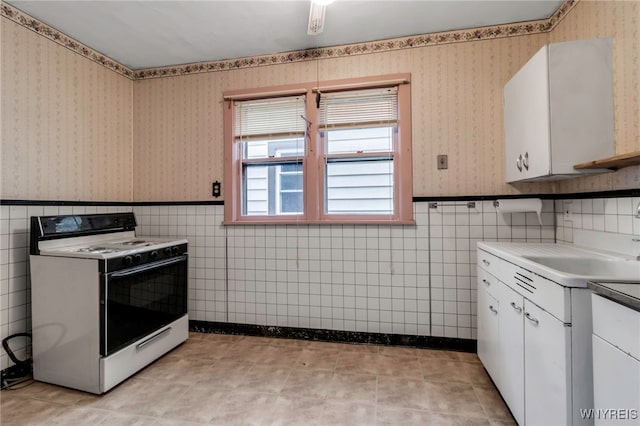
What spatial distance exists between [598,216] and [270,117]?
102 inches

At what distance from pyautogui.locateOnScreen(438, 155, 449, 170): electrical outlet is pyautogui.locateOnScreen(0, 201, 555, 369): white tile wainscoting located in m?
0.31

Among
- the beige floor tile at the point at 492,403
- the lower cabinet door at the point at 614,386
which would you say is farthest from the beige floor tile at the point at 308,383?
the lower cabinet door at the point at 614,386

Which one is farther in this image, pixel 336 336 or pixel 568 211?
pixel 336 336

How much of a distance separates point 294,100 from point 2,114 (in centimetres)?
212

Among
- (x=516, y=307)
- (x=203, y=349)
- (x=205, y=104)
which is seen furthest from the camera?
(x=205, y=104)

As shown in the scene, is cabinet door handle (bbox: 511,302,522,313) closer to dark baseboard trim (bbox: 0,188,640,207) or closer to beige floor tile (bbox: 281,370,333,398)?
dark baseboard trim (bbox: 0,188,640,207)

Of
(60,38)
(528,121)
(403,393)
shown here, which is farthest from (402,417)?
(60,38)

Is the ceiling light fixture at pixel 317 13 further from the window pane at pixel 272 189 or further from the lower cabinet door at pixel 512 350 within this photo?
the lower cabinet door at pixel 512 350

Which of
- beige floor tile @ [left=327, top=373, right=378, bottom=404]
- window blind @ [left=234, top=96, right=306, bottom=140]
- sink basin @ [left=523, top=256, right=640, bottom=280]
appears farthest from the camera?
window blind @ [left=234, top=96, right=306, bottom=140]

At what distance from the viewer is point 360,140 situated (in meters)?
2.69

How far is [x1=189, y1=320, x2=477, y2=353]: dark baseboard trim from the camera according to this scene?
247cm

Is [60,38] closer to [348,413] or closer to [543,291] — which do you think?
[348,413]

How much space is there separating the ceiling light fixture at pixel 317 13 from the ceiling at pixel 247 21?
0.85ft

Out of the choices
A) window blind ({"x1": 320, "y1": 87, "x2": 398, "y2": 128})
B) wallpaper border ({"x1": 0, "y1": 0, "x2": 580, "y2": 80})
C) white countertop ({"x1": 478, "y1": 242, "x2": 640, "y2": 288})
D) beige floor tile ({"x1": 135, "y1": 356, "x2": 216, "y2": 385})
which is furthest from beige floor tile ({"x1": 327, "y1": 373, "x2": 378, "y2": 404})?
wallpaper border ({"x1": 0, "y1": 0, "x2": 580, "y2": 80})
